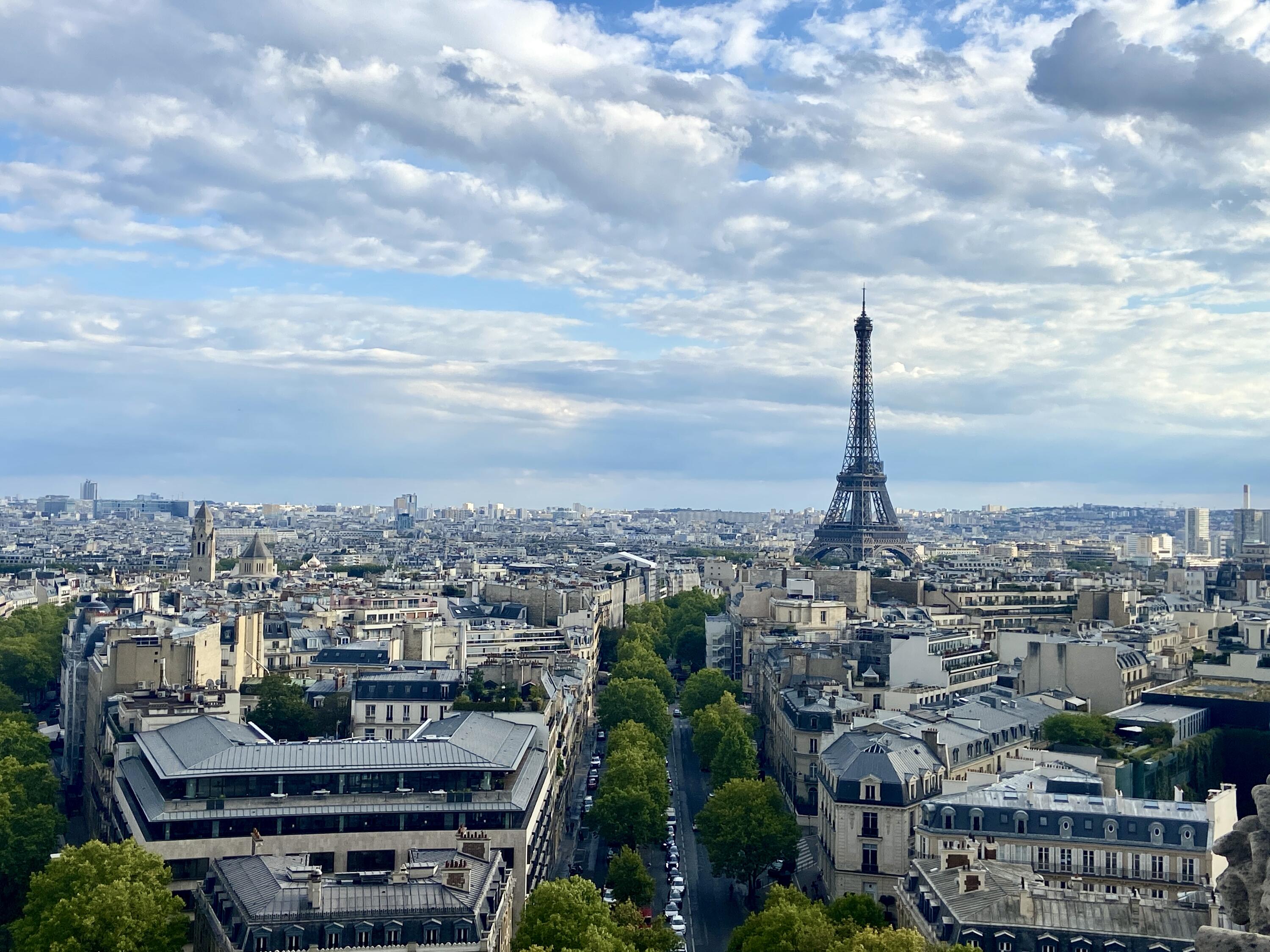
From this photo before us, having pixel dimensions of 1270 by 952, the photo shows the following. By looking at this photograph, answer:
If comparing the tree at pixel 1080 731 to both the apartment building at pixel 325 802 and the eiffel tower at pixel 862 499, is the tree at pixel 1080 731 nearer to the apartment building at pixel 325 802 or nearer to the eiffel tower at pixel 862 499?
the apartment building at pixel 325 802

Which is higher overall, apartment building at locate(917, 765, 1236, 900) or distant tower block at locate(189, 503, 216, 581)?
distant tower block at locate(189, 503, 216, 581)

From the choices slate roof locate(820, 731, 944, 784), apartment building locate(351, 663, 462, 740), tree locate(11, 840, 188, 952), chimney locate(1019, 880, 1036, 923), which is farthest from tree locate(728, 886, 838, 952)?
apartment building locate(351, 663, 462, 740)

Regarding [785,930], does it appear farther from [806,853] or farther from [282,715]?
[282,715]

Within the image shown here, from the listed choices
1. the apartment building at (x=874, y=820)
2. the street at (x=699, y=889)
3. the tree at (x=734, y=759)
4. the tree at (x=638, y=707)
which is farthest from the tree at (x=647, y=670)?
the apartment building at (x=874, y=820)

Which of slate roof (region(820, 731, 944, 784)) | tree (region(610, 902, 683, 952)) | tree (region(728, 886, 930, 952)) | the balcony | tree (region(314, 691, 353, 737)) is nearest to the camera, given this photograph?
tree (region(728, 886, 930, 952))

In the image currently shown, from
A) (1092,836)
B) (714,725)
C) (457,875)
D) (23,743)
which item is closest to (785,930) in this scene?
(457,875)

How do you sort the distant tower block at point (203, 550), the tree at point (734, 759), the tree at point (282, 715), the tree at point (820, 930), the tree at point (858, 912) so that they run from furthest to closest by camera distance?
1. the distant tower block at point (203, 550)
2. the tree at point (734, 759)
3. the tree at point (282, 715)
4. the tree at point (858, 912)
5. the tree at point (820, 930)

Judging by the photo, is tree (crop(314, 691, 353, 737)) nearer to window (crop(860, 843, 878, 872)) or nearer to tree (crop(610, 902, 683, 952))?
tree (crop(610, 902, 683, 952))
